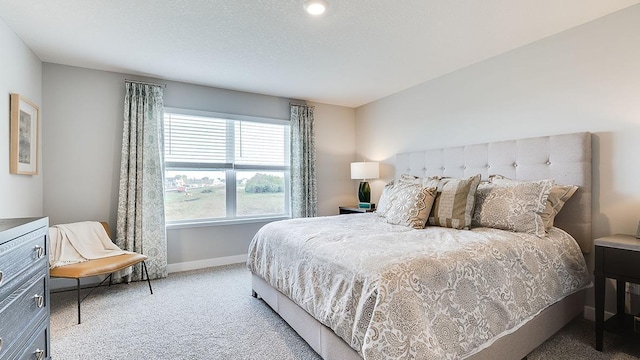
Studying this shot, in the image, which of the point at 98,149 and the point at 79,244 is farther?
the point at 98,149

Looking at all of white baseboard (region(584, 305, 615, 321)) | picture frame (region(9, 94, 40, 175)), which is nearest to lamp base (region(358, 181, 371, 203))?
white baseboard (region(584, 305, 615, 321))

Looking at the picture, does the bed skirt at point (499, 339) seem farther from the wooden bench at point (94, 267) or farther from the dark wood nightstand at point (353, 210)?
the dark wood nightstand at point (353, 210)

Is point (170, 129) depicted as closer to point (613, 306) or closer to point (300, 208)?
point (300, 208)

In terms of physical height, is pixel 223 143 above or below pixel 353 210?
above

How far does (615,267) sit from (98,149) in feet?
15.6

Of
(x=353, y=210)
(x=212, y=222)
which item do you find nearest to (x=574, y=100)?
(x=353, y=210)

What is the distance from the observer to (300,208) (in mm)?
4469

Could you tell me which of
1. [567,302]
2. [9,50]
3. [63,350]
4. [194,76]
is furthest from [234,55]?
[567,302]

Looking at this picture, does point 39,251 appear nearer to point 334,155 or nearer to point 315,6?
point 315,6

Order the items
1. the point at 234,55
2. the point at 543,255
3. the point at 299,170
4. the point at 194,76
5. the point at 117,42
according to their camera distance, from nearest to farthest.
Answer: the point at 543,255 < the point at 117,42 < the point at 234,55 < the point at 194,76 < the point at 299,170

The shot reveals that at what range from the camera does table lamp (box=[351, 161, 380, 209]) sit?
172 inches

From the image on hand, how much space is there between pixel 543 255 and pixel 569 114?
1346mm

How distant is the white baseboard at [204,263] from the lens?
12.2ft

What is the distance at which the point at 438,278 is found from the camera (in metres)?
1.42
